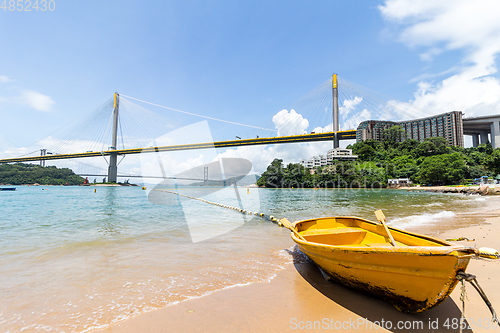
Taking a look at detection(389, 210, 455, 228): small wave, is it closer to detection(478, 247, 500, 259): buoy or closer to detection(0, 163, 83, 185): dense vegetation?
detection(478, 247, 500, 259): buoy

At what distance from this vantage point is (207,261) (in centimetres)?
443

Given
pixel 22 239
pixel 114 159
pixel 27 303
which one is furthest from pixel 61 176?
pixel 27 303

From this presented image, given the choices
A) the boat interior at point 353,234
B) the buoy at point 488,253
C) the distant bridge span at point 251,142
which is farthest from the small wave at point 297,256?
the distant bridge span at point 251,142

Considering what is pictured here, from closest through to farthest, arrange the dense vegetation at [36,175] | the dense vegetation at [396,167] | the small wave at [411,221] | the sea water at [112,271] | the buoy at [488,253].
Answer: the buoy at [488,253], the sea water at [112,271], the small wave at [411,221], the dense vegetation at [396,167], the dense vegetation at [36,175]

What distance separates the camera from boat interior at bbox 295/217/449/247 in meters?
3.42

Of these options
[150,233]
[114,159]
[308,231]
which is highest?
[114,159]

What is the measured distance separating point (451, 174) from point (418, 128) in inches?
2289

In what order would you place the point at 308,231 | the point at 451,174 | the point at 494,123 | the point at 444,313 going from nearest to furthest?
the point at 444,313 → the point at 308,231 → the point at 451,174 → the point at 494,123

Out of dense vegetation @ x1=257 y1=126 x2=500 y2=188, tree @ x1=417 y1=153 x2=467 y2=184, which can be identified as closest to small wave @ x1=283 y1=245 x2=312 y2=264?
dense vegetation @ x1=257 y1=126 x2=500 y2=188

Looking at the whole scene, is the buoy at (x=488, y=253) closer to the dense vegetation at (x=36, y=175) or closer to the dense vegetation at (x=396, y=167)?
the dense vegetation at (x=396, y=167)

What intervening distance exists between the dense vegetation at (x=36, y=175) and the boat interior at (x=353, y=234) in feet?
291

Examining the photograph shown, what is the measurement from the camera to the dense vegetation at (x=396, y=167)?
47.6 metres

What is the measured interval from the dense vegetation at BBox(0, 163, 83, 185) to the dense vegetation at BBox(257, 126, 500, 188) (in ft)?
209

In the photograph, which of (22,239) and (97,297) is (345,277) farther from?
(22,239)
